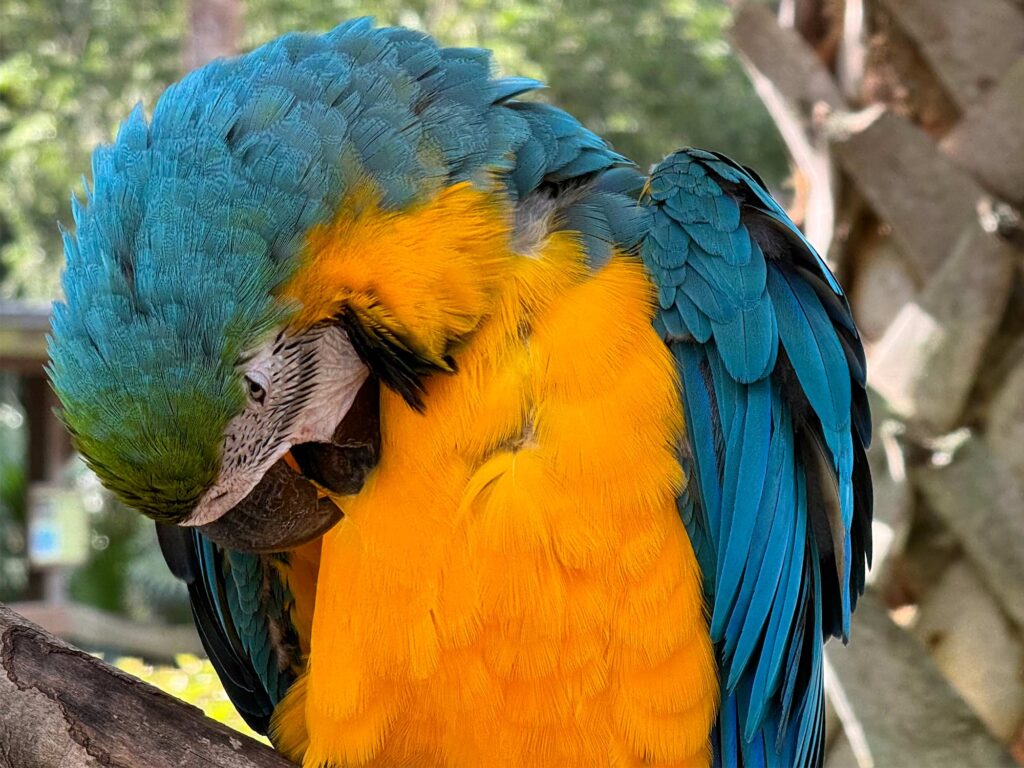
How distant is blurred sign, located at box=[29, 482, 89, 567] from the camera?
8008mm

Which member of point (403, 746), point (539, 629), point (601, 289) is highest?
point (601, 289)

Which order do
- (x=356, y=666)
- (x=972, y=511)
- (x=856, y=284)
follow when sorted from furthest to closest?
(x=856, y=284) → (x=972, y=511) → (x=356, y=666)

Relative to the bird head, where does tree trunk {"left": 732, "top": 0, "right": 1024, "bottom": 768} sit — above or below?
below

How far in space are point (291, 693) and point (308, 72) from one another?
1478 millimetres

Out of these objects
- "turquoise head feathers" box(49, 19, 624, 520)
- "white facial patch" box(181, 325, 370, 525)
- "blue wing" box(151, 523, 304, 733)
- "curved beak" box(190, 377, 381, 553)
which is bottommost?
"blue wing" box(151, 523, 304, 733)

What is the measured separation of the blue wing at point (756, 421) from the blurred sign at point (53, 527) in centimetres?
679

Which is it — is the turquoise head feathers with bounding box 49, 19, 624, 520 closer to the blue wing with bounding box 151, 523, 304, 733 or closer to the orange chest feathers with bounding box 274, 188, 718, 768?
the orange chest feathers with bounding box 274, 188, 718, 768

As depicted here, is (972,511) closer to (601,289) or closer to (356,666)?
(601,289)

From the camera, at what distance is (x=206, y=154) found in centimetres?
194

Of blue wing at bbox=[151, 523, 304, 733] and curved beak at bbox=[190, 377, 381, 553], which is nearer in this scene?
curved beak at bbox=[190, 377, 381, 553]

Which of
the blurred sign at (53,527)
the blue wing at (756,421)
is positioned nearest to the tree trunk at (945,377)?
the blue wing at (756,421)

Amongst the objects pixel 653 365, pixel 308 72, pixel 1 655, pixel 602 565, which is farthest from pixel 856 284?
pixel 1 655

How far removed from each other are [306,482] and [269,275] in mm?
521

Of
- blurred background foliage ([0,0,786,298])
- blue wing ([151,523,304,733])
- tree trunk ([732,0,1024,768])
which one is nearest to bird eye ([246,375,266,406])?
blue wing ([151,523,304,733])
